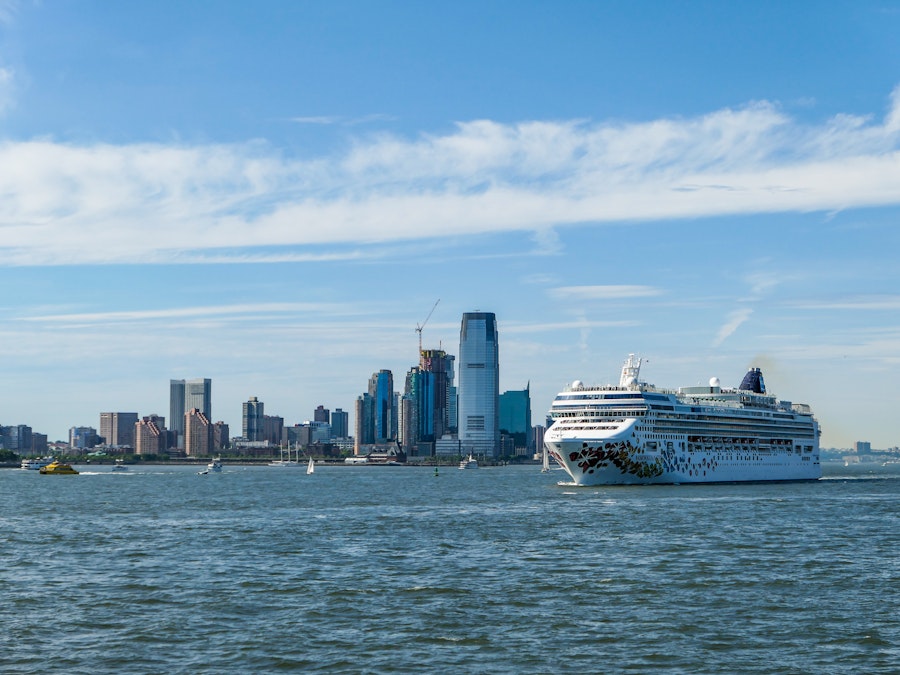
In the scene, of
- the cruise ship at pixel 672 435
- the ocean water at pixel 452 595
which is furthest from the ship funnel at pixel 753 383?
the ocean water at pixel 452 595

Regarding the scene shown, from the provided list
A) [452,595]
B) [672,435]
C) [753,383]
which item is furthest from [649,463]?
[452,595]

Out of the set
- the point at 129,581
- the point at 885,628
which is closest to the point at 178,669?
the point at 129,581

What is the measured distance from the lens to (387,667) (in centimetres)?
3191

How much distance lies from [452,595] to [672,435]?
104801 mm

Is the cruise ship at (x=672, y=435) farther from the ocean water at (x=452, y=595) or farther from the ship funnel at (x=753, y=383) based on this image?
the ocean water at (x=452, y=595)

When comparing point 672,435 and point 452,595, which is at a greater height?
point 672,435

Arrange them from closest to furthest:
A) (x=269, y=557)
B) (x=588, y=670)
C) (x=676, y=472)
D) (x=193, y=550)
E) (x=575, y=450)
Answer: (x=588, y=670) → (x=269, y=557) → (x=193, y=550) → (x=575, y=450) → (x=676, y=472)

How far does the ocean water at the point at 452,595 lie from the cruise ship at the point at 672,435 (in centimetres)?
4947

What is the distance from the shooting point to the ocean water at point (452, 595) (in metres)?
33.0

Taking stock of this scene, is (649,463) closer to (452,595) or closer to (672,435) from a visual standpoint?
(672,435)

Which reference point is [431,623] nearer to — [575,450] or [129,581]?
[129,581]

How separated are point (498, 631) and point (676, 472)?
112m

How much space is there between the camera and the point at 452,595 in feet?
144

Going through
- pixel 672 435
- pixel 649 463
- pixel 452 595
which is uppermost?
pixel 672 435
